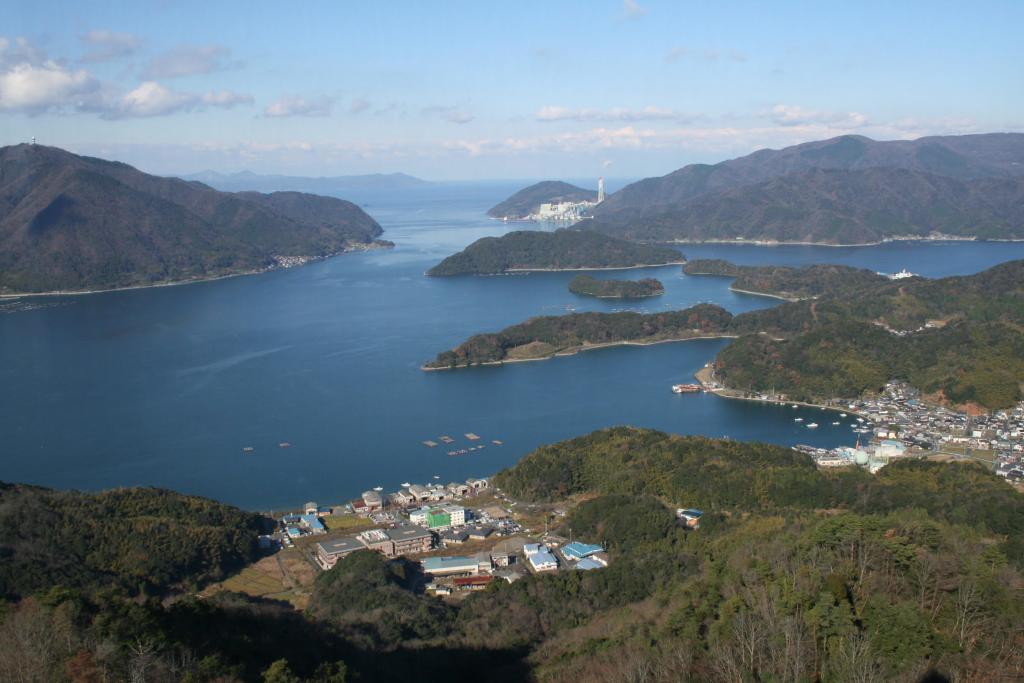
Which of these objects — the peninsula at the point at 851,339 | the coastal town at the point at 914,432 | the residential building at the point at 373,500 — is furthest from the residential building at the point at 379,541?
the peninsula at the point at 851,339

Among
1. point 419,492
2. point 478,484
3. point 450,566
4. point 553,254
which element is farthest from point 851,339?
point 553,254

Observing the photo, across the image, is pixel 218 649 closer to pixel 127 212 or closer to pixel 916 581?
pixel 916 581

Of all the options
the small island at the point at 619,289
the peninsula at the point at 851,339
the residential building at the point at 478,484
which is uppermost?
the small island at the point at 619,289

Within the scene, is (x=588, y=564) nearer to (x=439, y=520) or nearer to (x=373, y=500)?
(x=439, y=520)

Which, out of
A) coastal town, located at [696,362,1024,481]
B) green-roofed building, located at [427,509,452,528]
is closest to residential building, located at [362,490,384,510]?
green-roofed building, located at [427,509,452,528]

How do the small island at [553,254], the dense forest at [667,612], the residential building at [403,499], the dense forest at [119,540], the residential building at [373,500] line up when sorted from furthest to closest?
the small island at [553,254] → the residential building at [403,499] → the residential building at [373,500] → the dense forest at [119,540] → the dense forest at [667,612]

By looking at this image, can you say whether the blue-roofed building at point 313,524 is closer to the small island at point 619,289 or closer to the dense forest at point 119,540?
the dense forest at point 119,540

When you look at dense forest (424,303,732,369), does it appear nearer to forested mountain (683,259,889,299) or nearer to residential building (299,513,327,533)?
forested mountain (683,259,889,299)
